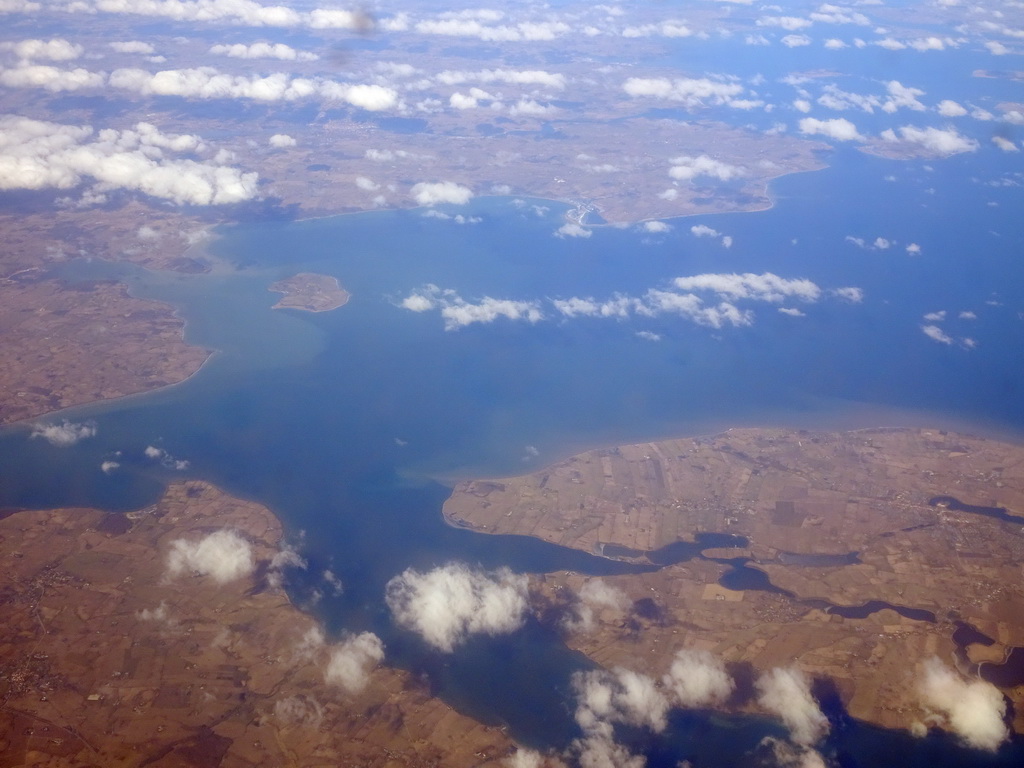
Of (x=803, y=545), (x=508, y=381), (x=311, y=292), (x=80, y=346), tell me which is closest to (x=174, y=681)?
(x=803, y=545)

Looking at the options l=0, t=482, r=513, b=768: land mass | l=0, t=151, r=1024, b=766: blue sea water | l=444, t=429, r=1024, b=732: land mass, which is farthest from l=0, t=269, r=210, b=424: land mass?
l=444, t=429, r=1024, b=732: land mass

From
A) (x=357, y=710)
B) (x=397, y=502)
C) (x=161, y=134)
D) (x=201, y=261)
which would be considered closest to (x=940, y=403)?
(x=397, y=502)

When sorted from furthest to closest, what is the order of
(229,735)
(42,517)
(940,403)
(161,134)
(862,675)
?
(161,134)
(940,403)
(42,517)
(862,675)
(229,735)

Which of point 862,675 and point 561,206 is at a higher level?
point 561,206

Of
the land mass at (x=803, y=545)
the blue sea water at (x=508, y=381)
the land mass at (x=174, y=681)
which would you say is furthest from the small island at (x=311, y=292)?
the land mass at (x=174, y=681)

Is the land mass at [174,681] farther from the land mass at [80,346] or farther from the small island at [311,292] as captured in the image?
the small island at [311,292]

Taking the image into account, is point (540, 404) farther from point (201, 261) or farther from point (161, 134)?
point (161, 134)
